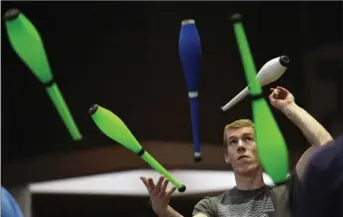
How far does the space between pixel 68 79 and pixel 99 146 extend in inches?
13.0

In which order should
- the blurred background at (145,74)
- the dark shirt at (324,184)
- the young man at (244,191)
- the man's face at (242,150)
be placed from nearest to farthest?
the dark shirt at (324,184)
the young man at (244,191)
the man's face at (242,150)
the blurred background at (145,74)

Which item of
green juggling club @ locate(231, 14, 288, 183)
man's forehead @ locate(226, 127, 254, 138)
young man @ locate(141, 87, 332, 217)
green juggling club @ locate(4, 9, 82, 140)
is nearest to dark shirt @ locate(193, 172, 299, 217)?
young man @ locate(141, 87, 332, 217)

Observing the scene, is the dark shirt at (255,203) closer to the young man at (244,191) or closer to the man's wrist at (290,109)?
the young man at (244,191)

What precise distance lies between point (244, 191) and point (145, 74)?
4.71 feet

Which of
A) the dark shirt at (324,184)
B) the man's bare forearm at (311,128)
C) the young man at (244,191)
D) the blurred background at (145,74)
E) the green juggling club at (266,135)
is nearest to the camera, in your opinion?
the dark shirt at (324,184)

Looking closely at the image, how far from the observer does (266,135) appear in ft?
3.96

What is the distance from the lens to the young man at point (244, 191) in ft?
5.32

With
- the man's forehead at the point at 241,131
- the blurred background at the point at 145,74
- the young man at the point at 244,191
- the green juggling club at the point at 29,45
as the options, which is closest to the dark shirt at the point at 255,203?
the young man at the point at 244,191

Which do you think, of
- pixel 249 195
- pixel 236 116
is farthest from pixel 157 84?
pixel 249 195

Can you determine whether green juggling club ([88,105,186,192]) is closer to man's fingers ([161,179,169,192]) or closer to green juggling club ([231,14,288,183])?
man's fingers ([161,179,169,192])

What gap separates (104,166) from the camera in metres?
3.21

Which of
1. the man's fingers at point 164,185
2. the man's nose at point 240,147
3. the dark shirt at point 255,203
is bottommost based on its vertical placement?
the dark shirt at point 255,203

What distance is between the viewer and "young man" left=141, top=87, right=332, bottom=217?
63.9 inches


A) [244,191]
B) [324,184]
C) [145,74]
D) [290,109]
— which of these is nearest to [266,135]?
[324,184]
